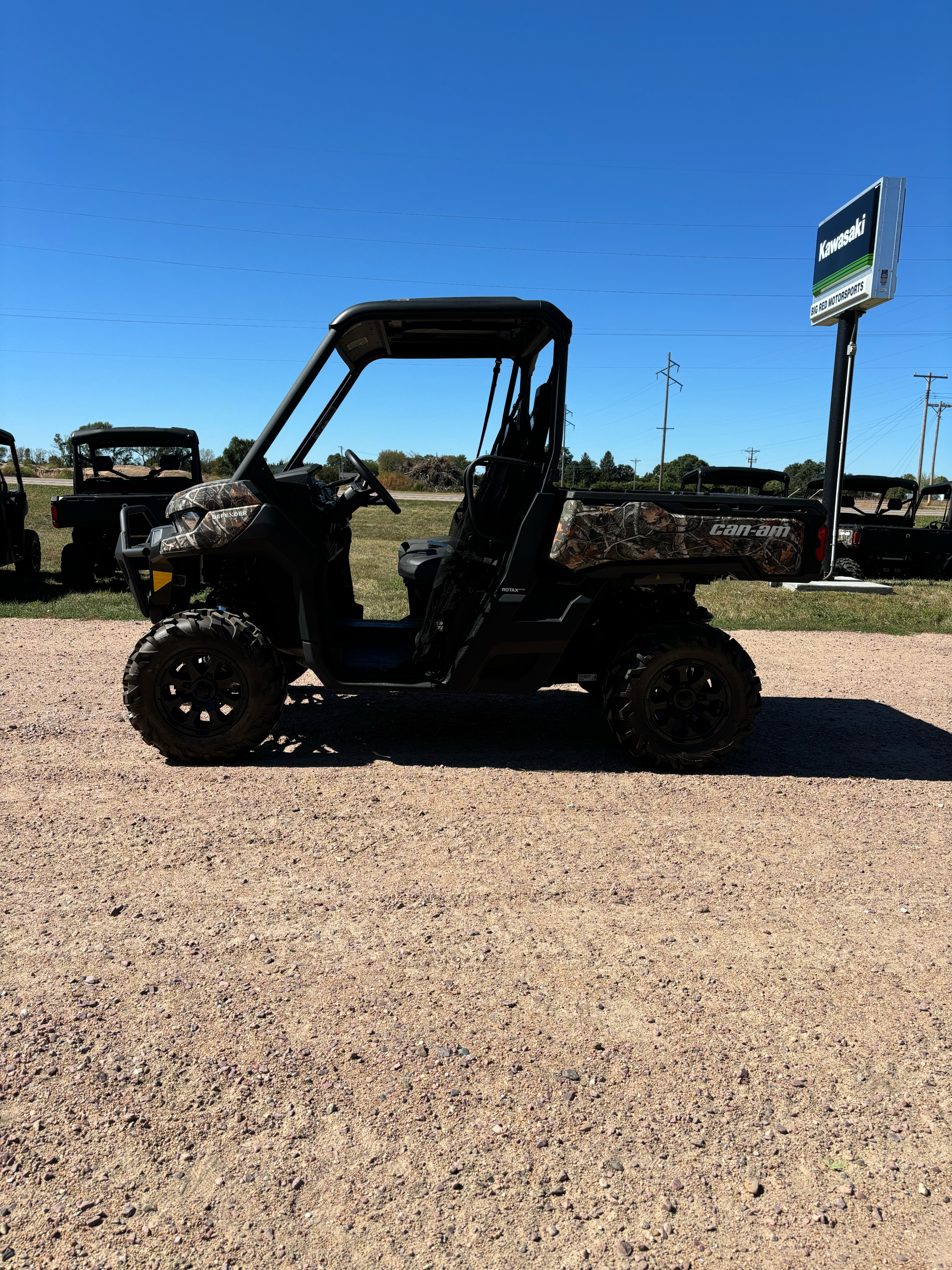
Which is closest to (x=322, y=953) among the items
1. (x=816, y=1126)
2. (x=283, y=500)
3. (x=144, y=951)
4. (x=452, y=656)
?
(x=144, y=951)

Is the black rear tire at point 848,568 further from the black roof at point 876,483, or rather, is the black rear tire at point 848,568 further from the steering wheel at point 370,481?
the steering wheel at point 370,481

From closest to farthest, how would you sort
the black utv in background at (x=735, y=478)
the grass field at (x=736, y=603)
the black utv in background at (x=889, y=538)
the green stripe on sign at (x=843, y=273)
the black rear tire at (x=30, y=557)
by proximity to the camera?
1. the grass field at (x=736, y=603)
2. the black utv in background at (x=735, y=478)
3. the black rear tire at (x=30, y=557)
4. the green stripe on sign at (x=843, y=273)
5. the black utv in background at (x=889, y=538)

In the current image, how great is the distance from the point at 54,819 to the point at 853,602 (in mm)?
10317

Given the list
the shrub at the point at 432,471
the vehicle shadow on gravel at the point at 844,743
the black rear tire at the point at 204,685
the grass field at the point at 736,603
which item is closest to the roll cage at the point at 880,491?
the grass field at the point at 736,603

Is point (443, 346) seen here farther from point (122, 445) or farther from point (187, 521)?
point (122, 445)

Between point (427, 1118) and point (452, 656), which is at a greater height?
point (452, 656)

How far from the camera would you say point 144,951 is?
2.83 meters

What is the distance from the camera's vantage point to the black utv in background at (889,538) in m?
14.1

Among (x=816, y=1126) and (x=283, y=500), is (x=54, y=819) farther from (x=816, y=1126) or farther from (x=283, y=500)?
(x=816, y=1126)

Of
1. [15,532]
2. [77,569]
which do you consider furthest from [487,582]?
[15,532]

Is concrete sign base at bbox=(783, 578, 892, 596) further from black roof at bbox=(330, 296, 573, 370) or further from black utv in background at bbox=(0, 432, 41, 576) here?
black utv in background at bbox=(0, 432, 41, 576)

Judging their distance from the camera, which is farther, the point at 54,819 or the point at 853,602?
the point at 853,602

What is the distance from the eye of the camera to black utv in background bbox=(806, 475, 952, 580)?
14148mm

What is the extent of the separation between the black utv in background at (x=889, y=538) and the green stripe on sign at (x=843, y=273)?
3.03m
